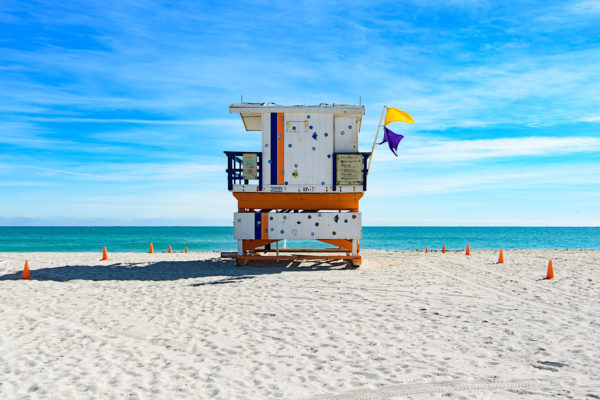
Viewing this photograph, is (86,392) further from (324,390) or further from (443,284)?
(443,284)

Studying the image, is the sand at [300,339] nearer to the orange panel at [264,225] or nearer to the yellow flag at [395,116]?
the orange panel at [264,225]

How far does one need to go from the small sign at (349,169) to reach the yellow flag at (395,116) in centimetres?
179

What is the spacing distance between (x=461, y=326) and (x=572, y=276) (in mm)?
→ 8270

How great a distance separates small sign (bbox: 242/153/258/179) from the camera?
14.7 meters

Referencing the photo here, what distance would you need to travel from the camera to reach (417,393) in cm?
439

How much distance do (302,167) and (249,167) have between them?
1985mm

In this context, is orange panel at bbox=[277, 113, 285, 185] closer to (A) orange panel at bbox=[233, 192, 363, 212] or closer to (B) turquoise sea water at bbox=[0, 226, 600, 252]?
(A) orange panel at bbox=[233, 192, 363, 212]

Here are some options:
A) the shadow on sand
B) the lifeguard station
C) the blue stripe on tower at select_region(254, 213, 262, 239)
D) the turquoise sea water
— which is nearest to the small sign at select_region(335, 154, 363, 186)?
the lifeguard station

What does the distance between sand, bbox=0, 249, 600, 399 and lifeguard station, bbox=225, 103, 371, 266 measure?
3364 mm

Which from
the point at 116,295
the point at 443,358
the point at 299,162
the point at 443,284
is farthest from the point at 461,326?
the point at 299,162

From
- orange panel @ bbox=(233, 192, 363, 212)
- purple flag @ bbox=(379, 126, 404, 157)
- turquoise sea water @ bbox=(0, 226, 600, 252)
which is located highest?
purple flag @ bbox=(379, 126, 404, 157)

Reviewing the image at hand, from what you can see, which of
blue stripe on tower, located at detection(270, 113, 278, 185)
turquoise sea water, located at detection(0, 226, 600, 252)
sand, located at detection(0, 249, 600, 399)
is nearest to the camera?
sand, located at detection(0, 249, 600, 399)

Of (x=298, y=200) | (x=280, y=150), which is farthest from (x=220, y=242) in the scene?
(x=280, y=150)

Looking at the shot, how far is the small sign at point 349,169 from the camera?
14.7 m
